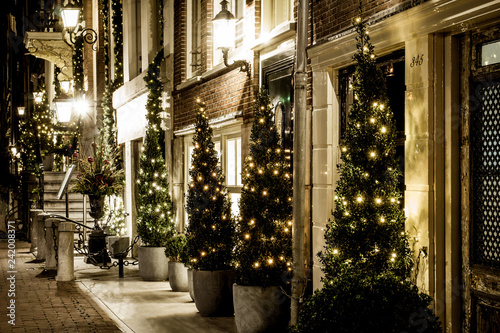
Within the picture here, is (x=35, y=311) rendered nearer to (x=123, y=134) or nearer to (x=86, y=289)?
(x=86, y=289)

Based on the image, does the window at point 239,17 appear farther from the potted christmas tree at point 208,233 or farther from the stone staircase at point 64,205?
the stone staircase at point 64,205

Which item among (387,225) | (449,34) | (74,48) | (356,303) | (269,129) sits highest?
(74,48)

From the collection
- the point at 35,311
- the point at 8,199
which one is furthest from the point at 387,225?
the point at 8,199

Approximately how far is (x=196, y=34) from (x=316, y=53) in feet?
18.4

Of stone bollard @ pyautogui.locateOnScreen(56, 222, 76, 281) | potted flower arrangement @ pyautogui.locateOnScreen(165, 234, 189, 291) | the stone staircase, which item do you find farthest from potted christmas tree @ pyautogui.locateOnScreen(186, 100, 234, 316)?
the stone staircase

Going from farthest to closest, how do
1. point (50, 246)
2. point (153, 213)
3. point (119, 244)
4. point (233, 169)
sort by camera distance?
point (119, 244) → point (50, 246) → point (153, 213) → point (233, 169)

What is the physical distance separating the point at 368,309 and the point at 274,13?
6.00 metres

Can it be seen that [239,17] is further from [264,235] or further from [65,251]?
[65,251]

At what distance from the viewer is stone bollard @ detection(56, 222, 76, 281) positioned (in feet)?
42.1

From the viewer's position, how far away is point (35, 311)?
991cm

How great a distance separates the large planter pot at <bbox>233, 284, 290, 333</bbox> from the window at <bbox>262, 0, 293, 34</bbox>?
3.95m

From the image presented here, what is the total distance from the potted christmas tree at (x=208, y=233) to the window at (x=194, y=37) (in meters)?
3.60

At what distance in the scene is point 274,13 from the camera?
9.82 metres

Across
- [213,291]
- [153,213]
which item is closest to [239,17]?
[153,213]
